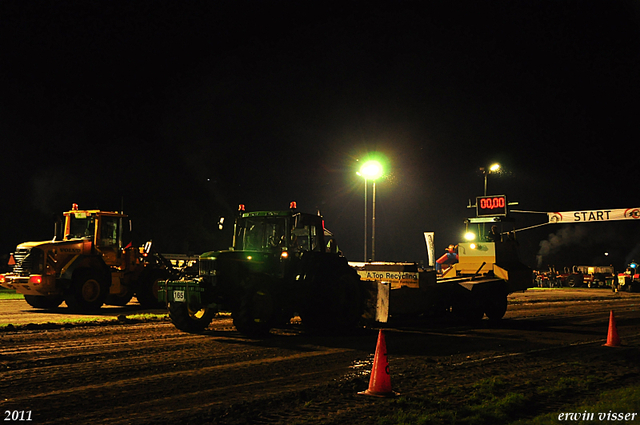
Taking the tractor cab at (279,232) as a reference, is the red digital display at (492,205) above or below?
above

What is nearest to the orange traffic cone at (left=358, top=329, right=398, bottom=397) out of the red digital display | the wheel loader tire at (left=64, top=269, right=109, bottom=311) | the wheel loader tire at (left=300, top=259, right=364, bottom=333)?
the wheel loader tire at (left=300, top=259, right=364, bottom=333)

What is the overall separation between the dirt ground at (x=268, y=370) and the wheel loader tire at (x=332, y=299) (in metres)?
0.54

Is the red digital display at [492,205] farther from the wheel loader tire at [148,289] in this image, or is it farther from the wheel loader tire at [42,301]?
the wheel loader tire at [42,301]

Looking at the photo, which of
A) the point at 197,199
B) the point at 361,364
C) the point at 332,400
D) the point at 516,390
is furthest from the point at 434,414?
the point at 197,199

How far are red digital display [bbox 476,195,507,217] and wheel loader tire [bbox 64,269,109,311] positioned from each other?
28.3 m

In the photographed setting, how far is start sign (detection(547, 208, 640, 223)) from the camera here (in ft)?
167

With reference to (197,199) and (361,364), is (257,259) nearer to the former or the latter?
(361,364)

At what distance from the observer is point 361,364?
9781 millimetres

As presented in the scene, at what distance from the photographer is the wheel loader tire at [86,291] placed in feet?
60.3

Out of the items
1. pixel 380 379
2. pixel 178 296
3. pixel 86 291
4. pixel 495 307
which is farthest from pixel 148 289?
pixel 380 379

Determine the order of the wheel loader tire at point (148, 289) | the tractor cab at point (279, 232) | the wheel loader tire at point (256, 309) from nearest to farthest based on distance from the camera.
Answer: the wheel loader tire at point (256, 309) < the tractor cab at point (279, 232) < the wheel loader tire at point (148, 289)

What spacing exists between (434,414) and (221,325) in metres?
9.33

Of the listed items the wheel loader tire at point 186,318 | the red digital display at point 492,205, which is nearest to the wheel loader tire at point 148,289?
the wheel loader tire at point 186,318

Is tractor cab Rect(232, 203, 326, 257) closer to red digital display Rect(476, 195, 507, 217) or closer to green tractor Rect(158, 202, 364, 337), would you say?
green tractor Rect(158, 202, 364, 337)
